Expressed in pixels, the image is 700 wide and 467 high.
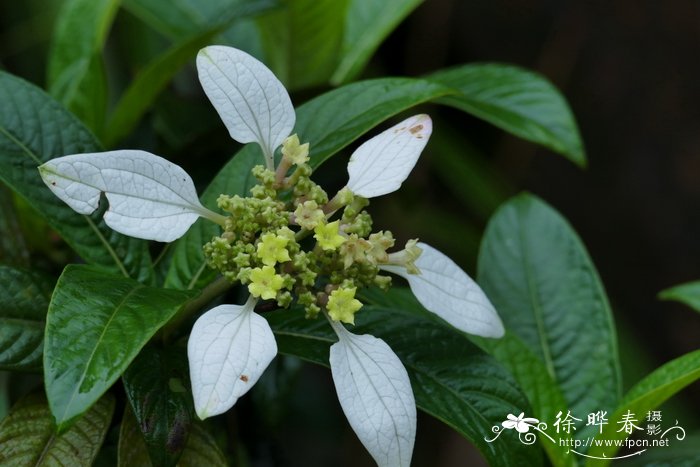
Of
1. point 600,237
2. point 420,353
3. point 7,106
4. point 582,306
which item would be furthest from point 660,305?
point 7,106

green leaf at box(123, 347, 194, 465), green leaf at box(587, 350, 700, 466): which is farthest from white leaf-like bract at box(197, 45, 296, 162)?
green leaf at box(587, 350, 700, 466)

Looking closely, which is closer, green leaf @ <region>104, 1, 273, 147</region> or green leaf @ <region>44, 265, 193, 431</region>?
green leaf @ <region>44, 265, 193, 431</region>

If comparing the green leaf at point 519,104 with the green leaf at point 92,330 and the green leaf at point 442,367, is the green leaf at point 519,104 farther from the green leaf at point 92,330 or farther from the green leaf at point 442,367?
the green leaf at point 92,330

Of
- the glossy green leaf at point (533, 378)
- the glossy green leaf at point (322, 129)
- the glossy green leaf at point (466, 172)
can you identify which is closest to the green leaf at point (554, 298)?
the glossy green leaf at point (533, 378)

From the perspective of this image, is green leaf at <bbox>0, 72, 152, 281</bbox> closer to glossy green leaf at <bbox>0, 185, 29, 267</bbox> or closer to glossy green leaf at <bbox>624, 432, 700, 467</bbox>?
glossy green leaf at <bbox>0, 185, 29, 267</bbox>

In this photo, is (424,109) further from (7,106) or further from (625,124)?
(7,106)

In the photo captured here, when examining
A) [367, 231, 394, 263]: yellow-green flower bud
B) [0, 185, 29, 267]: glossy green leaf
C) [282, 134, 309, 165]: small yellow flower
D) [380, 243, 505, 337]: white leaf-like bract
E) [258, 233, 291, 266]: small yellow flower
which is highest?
[282, 134, 309, 165]: small yellow flower

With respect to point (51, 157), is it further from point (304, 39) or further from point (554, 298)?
point (554, 298)
